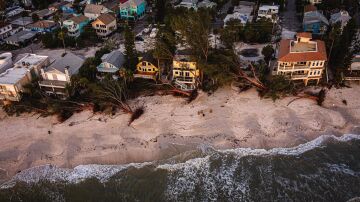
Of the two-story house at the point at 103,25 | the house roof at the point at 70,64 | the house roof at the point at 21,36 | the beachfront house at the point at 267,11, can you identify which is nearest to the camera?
the house roof at the point at 70,64

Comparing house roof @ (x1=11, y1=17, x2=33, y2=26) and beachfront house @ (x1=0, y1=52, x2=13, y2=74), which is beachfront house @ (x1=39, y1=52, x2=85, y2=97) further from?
house roof @ (x1=11, y1=17, x2=33, y2=26)

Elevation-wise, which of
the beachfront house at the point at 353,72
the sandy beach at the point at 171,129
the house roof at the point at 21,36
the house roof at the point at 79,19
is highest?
the house roof at the point at 79,19

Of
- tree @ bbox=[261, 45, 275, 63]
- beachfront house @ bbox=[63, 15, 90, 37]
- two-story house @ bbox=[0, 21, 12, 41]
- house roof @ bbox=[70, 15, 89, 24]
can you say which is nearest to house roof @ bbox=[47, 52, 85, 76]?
beachfront house @ bbox=[63, 15, 90, 37]

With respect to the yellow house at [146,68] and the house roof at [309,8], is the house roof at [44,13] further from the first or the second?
the house roof at [309,8]

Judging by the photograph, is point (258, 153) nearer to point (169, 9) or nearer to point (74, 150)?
point (74, 150)

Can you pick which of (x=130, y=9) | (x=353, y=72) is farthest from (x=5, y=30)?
(x=353, y=72)

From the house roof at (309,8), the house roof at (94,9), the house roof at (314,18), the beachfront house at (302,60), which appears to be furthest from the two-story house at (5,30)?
the house roof at (309,8)
